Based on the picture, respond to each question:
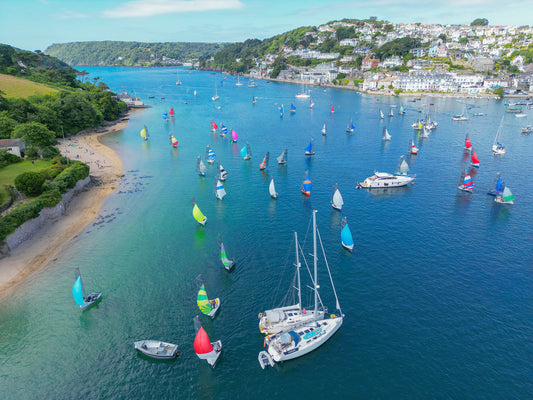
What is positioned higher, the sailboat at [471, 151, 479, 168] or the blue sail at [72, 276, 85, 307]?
the sailboat at [471, 151, 479, 168]

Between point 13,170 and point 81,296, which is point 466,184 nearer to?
point 81,296

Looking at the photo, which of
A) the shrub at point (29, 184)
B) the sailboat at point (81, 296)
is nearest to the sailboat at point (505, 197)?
the sailboat at point (81, 296)

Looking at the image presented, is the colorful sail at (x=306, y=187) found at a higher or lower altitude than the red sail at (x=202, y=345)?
higher

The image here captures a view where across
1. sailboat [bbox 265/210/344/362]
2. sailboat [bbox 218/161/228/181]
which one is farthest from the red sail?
sailboat [bbox 218/161/228/181]

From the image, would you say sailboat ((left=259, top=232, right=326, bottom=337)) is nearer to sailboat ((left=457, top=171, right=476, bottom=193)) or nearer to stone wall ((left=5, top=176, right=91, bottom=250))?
stone wall ((left=5, top=176, right=91, bottom=250))

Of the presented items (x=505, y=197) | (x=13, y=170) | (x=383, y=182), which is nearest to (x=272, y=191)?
(x=383, y=182)

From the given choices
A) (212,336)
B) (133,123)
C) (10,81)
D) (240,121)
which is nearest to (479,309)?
(212,336)

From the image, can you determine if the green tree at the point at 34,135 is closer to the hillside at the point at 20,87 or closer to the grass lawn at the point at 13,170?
the grass lawn at the point at 13,170
